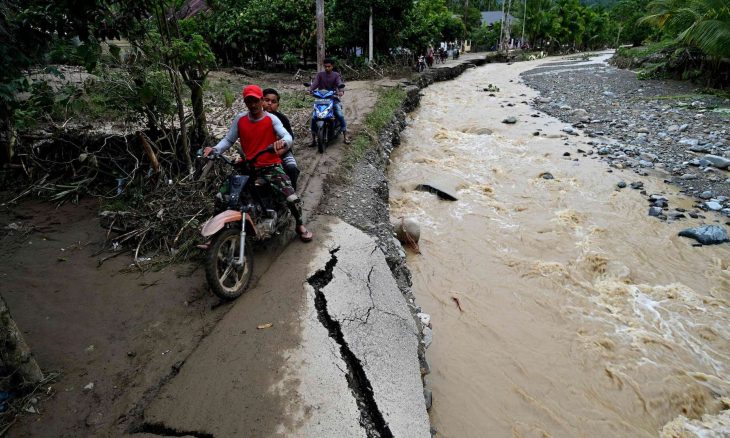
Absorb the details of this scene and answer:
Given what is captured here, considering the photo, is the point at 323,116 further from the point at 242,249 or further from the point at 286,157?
the point at 242,249

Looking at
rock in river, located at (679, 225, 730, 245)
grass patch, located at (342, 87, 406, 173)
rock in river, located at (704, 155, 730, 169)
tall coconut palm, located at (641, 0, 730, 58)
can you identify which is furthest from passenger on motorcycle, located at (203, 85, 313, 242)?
tall coconut palm, located at (641, 0, 730, 58)

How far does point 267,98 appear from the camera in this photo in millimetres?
5270

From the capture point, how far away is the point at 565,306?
479cm

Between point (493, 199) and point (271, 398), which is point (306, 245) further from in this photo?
point (493, 199)

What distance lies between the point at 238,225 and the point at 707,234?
6758 mm

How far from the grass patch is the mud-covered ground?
5.20 m

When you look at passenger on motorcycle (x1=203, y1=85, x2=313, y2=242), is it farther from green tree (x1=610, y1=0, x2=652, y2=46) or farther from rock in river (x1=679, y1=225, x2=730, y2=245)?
green tree (x1=610, y1=0, x2=652, y2=46)

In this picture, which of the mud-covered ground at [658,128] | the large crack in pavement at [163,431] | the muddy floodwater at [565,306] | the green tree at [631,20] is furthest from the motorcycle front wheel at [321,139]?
the green tree at [631,20]

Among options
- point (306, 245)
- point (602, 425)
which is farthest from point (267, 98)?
point (602, 425)

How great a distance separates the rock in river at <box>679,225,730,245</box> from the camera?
5.98m

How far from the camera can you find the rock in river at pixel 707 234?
5980 millimetres

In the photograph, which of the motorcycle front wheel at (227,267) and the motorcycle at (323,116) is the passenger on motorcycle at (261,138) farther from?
the motorcycle at (323,116)

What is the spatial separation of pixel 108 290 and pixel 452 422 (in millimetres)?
3279

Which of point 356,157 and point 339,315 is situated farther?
point 356,157
